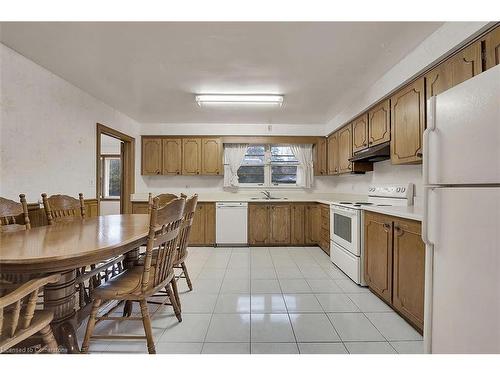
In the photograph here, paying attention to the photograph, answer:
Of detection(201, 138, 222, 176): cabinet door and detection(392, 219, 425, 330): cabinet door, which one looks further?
detection(201, 138, 222, 176): cabinet door

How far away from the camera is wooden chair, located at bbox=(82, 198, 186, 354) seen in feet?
4.82

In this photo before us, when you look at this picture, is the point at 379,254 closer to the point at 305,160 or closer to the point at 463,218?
the point at 463,218

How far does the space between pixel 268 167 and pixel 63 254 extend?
4.17 metres

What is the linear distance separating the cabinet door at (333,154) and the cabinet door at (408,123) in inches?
65.3

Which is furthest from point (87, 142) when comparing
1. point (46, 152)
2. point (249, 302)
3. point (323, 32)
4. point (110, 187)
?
point (110, 187)

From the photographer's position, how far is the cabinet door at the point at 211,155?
478 centimetres

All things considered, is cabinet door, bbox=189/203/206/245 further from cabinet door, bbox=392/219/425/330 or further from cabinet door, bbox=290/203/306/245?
cabinet door, bbox=392/219/425/330

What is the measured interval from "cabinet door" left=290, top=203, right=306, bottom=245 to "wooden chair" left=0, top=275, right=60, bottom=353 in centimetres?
373

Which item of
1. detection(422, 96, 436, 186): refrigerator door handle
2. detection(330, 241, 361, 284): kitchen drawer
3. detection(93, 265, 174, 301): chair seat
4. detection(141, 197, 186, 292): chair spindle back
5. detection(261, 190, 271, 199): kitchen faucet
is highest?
detection(422, 96, 436, 186): refrigerator door handle

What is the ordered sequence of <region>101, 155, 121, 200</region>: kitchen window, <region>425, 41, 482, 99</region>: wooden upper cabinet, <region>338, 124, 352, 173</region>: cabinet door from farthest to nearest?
<region>101, 155, 121, 200</region>: kitchen window < <region>338, 124, 352, 173</region>: cabinet door < <region>425, 41, 482, 99</region>: wooden upper cabinet

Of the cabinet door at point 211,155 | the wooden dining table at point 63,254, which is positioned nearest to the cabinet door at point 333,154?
the cabinet door at point 211,155

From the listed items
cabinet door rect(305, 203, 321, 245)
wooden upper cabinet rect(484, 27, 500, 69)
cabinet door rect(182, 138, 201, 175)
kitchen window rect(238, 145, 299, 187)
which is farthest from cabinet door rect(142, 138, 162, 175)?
wooden upper cabinet rect(484, 27, 500, 69)

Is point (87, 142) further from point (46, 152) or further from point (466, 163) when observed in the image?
point (466, 163)

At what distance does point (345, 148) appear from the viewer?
390 centimetres
